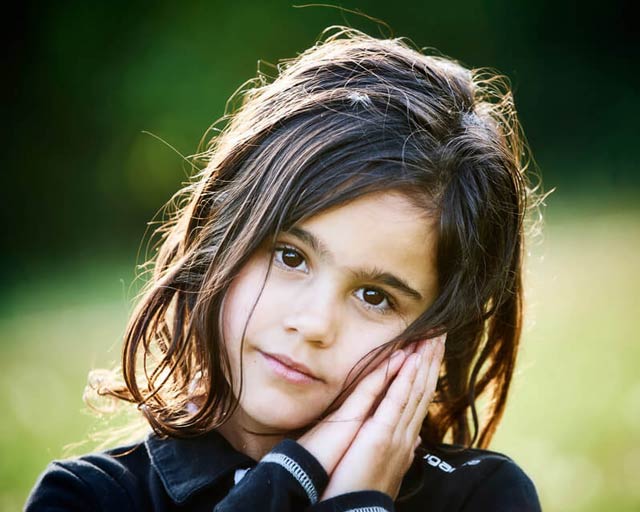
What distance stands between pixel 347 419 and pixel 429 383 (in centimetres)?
25

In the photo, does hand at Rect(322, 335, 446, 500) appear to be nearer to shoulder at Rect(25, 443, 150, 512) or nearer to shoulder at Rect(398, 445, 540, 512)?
shoulder at Rect(398, 445, 540, 512)

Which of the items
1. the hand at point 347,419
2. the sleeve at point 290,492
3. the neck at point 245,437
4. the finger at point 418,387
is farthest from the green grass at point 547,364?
the sleeve at point 290,492

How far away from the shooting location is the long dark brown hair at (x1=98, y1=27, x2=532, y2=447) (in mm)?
2047

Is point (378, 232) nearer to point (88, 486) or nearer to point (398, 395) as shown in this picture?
point (398, 395)

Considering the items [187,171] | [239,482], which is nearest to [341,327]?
[239,482]

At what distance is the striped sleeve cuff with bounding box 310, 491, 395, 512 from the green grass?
4.19 ft

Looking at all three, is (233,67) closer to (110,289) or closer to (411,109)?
(110,289)

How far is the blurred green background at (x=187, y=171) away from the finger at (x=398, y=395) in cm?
104

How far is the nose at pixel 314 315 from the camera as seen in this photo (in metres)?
1.92

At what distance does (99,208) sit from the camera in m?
7.71

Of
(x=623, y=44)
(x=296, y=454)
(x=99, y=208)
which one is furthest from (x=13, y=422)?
(x=623, y=44)

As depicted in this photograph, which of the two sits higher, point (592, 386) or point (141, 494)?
point (592, 386)

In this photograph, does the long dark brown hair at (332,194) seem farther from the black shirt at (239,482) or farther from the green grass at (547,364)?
the green grass at (547,364)

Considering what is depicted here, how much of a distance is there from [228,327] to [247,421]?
0.28 meters
